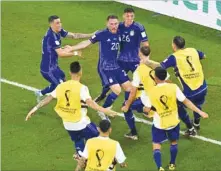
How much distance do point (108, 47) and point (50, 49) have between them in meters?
1.28

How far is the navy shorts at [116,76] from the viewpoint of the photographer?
49.8 ft

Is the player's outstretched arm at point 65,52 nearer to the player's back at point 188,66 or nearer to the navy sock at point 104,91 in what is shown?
the navy sock at point 104,91

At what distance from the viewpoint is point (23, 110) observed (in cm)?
1595

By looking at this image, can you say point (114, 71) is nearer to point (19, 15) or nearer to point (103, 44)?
point (103, 44)

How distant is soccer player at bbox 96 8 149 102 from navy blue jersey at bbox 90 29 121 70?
15.0 inches

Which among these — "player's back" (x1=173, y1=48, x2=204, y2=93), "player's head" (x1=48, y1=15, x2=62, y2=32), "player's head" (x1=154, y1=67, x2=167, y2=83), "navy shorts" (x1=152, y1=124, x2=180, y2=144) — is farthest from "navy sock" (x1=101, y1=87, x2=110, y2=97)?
"player's head" (x1=154, y1=67, x2=167, y2=83)

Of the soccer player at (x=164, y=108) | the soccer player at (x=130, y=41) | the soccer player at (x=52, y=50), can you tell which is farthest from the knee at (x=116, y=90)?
the soccer player at (x=164, y=108)

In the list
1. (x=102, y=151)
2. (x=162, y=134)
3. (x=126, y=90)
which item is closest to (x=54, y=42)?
(x=126, y=90)

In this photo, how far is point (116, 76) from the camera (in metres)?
15.2

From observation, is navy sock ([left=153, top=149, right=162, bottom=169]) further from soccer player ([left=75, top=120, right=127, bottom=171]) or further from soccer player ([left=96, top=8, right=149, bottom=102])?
soccer player ([left=96, top=8, right=149, bottom=102])

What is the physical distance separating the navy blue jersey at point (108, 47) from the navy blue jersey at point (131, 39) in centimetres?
36

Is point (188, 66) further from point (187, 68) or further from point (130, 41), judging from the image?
point (130, 41)

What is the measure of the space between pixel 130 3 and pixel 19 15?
343cm

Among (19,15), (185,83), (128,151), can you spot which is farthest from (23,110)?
(19,15)
